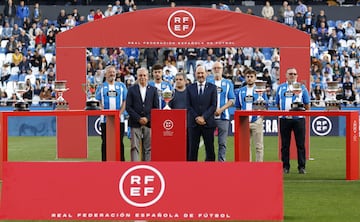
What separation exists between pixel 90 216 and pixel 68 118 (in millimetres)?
14422

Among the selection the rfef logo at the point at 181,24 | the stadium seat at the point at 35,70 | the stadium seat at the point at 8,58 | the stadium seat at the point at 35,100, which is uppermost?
the rfef logo at the point at 181,24

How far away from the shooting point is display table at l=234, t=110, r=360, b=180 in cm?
1694

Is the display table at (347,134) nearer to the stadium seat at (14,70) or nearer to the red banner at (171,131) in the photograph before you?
the red banner at (171,131)

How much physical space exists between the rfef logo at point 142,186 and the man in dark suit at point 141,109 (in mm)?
8342

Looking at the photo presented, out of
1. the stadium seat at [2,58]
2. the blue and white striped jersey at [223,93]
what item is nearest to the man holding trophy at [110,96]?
the blue and white striped jersey at [223,93]

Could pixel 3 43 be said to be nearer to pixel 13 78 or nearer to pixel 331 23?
pixel 13 78

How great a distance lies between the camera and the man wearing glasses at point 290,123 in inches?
725

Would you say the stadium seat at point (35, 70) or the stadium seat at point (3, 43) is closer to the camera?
the stadium seat at point (35, 70)

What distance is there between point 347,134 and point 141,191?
29.6 ft

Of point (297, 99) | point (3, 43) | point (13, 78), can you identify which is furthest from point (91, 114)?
point (3, 43)

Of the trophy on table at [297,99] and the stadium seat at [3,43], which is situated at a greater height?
the stadium seat at [3,43]

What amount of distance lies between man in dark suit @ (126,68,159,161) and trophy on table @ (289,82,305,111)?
2365 millimetres

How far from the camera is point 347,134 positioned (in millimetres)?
17078

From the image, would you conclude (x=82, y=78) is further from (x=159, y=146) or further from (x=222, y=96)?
(x=159, y=146)
